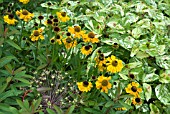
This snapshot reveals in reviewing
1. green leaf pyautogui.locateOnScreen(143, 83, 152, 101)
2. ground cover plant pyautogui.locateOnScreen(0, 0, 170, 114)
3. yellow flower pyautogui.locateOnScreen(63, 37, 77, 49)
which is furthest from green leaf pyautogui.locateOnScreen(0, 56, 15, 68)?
green leaf pyautogui.locateOnScreen(143, 83, 152, 101)

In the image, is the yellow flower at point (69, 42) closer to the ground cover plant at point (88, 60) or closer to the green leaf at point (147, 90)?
the ground cover plant at point (88, 60)

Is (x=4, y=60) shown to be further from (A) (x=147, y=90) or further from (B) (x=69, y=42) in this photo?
(A) (x=147, y=90)

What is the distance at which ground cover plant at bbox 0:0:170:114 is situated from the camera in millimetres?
1800

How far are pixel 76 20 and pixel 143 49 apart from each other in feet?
1.85

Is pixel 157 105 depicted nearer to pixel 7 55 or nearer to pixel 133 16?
pixel 133 16

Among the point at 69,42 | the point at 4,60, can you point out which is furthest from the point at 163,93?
the point at 4,60

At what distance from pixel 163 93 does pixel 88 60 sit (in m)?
0.53

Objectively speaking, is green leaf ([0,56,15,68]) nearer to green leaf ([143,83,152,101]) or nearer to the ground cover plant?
the ground cover plant

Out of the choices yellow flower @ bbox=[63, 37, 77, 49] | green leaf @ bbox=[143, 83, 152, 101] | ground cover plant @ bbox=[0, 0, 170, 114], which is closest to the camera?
ground cover plant @ bbox=[0, 0, 170, 114]

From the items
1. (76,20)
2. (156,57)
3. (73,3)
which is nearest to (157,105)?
(156,57)

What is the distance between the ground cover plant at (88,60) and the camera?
180 centimetres

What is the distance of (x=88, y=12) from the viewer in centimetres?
254

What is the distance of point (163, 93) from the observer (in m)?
2.15

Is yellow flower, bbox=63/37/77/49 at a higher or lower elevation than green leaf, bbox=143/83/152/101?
higher
